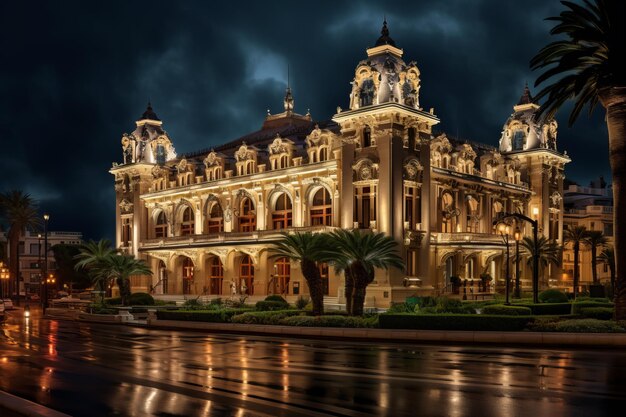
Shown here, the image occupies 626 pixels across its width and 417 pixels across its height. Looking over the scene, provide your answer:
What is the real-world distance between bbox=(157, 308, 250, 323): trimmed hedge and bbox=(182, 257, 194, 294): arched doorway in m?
37.2

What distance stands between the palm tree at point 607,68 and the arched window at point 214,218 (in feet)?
161

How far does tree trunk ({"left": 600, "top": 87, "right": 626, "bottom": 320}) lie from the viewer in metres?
30.3

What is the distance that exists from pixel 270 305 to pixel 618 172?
73.1 feet

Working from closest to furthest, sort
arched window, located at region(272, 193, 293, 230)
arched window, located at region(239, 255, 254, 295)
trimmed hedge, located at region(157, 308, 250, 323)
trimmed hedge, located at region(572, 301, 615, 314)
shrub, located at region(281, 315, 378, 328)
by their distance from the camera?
shrub, located at region(281, 315, 378, 328) < trimmed hedge, located at region(572, 301, 615, 314) < trimmed hedge, located at region(157, 308, 250, 323) < arched window, located at region(272, 193, 293, 230) < arched window, located at region(239, 255, 254, 295)

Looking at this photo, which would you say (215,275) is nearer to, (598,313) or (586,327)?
(598,313)

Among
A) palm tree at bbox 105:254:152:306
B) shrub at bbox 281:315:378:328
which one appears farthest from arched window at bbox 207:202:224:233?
shrub at bbox 281:315:378:328

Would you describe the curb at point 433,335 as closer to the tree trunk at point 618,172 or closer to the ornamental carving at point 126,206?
the tree trunk at point 618,172

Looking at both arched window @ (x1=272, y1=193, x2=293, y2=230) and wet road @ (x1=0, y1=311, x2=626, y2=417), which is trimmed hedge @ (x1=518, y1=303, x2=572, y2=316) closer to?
wet road @ (x1=0, y1=311, x2=626, y2=417)

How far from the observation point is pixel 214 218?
7806 cm

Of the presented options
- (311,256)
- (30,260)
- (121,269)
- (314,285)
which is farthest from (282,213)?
(30,260)

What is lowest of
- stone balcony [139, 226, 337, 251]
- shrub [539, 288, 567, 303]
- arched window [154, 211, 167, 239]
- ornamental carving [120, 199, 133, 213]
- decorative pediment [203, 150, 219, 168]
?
shrub [539, 288, 567, 303]

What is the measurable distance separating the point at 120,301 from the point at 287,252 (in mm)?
22339

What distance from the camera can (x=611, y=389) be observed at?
16.0 meters

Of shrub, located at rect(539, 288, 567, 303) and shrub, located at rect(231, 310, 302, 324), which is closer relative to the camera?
shrub, located at rect(231, 310, 302, 324)
